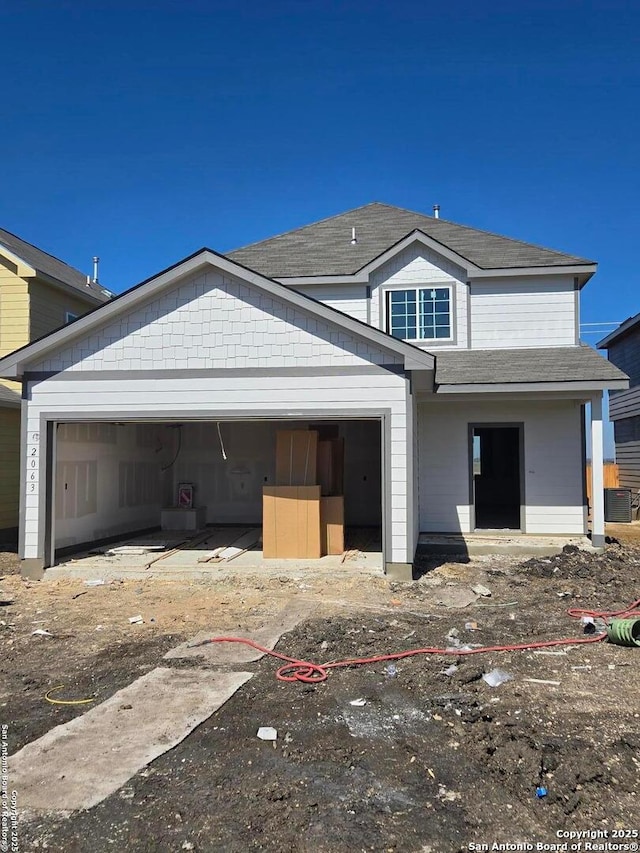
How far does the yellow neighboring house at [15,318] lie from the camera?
1320 cm

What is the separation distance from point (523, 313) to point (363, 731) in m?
10.3

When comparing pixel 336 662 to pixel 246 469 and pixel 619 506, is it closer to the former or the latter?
pixel 246 469

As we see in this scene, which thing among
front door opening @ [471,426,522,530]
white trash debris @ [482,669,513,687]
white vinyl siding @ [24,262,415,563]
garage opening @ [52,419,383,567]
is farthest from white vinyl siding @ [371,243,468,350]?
white trash debris @ [482,669,513,687]

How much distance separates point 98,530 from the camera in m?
11.8

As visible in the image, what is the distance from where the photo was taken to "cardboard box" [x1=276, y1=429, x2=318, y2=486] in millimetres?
10336

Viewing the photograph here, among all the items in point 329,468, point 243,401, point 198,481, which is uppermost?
point 243,401

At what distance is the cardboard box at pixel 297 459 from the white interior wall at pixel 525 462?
106 inches

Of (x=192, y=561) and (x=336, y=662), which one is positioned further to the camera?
(x=192, y=561)

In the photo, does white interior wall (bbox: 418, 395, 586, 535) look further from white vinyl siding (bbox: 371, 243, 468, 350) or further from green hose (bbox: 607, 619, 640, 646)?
green hose (bbox: 607, 619, 640, 646)

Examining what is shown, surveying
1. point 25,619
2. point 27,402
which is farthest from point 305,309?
point 25,619

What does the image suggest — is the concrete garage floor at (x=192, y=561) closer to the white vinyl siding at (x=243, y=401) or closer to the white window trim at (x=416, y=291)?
the white vinyl siding at (x=243, y=401)

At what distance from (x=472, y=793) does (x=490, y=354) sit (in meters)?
9.92

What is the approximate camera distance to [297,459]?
10375 millimetres

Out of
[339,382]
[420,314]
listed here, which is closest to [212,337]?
[339,382]
